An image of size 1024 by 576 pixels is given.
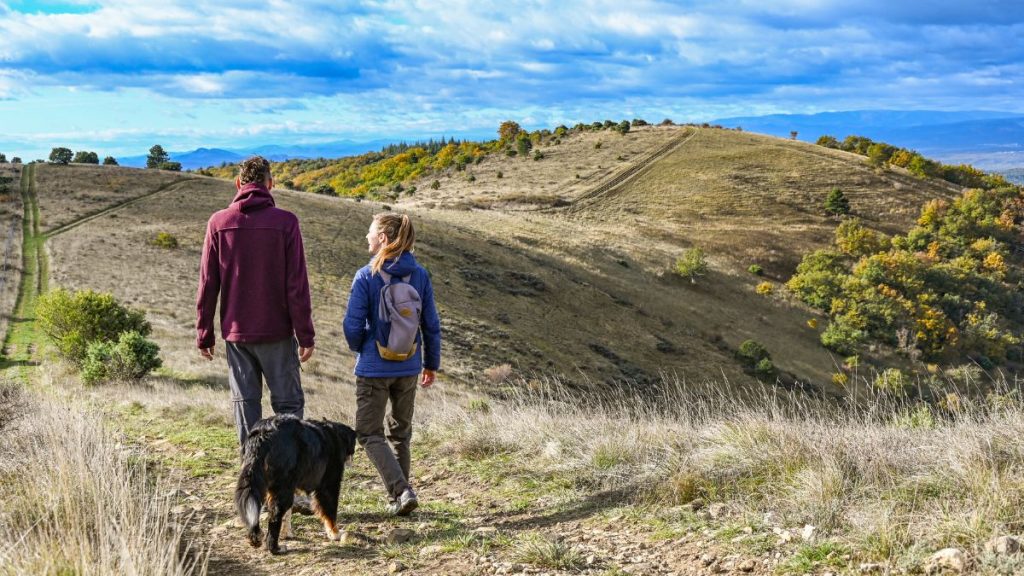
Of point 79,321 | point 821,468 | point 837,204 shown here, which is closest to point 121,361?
point 79,321

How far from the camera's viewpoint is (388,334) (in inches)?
187

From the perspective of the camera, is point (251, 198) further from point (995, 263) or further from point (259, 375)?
point (995, 263)

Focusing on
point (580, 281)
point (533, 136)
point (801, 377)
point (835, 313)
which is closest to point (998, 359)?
point (835, 313)

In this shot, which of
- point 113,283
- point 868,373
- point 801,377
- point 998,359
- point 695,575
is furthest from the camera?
point 998,359

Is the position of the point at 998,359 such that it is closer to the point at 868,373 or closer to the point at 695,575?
the point at 868,373

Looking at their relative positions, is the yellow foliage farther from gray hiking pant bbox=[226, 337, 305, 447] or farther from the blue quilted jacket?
gray hiking pant bbox=[226, 337, 305, 447]

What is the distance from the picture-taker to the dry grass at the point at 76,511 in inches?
119

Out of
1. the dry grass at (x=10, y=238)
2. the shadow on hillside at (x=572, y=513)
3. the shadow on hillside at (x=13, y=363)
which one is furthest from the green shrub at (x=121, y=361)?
the shadow on hillside at (x=572, y=513)

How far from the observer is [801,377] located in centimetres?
3609

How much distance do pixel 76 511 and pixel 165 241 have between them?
104 ft

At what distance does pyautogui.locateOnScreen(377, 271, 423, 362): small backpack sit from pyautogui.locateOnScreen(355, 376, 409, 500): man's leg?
0.85 ft

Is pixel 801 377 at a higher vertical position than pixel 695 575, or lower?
lower

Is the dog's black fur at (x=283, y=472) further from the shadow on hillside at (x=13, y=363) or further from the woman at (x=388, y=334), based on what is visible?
the shadow on hillside at (x=13, y=363)

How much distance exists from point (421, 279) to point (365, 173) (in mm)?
104957
